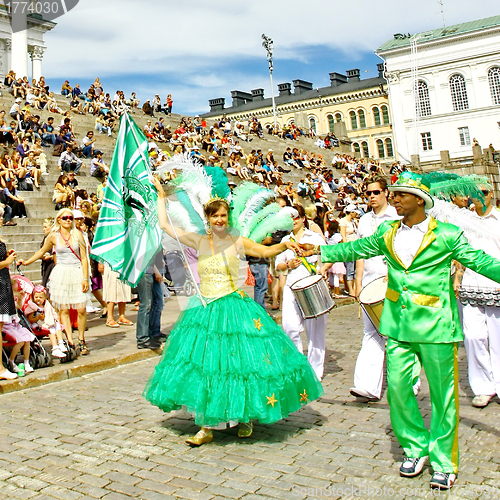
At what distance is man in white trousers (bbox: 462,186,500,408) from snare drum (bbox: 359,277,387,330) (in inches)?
32.9

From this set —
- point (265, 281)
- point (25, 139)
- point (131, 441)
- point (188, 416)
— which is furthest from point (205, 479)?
point (25, 139)

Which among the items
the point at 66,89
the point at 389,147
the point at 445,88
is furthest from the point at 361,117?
the point at 66,89

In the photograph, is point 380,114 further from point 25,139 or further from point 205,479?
point 205,479

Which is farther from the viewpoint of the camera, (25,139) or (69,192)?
(25,139)

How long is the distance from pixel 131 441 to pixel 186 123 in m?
22.8

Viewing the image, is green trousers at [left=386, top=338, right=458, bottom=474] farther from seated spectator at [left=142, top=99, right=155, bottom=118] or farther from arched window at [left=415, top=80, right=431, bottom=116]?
arched window at [left=415, top=80, right=431, bottom=116]

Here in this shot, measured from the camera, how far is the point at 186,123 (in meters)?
26.2

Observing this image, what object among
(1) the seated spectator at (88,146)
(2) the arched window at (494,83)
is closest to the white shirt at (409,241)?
(1) the seated spectator at (88,146)

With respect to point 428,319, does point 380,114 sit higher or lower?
higher

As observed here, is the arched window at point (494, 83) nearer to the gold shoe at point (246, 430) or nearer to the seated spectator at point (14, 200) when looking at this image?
the seated spectator at point (14, 200)

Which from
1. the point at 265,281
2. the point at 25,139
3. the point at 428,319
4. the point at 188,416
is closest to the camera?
the point at 428,319

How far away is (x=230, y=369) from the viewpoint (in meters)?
4.45

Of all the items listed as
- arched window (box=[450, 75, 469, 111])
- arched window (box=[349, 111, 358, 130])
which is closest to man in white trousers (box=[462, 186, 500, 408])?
arched window (box=[450, 75, 469, 111])

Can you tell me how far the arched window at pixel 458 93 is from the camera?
63031 millimetres
